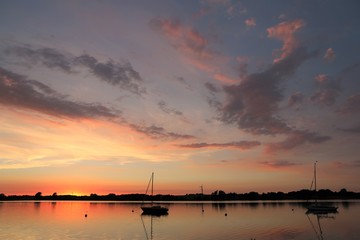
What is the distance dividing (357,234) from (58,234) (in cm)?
5320

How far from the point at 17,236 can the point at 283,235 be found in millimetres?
46555

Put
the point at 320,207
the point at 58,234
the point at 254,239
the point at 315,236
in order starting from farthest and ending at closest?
the point at 320,207
the point at 58,234
the point at 315,236
the point at 254,239

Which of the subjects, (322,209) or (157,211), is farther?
(322,209)

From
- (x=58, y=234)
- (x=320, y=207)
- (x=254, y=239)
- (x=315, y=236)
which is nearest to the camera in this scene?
(x=254, y=239)

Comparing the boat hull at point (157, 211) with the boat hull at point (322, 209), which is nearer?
the boat hull at point (157, 211)

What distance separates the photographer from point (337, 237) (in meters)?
58.2

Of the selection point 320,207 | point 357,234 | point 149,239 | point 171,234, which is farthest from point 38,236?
point 320,207

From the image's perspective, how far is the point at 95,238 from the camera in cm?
5906

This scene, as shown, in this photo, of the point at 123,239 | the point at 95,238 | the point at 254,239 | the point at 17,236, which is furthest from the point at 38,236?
the point at 254,239

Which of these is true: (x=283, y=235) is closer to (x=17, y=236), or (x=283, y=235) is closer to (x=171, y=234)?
(x=171, y=234)

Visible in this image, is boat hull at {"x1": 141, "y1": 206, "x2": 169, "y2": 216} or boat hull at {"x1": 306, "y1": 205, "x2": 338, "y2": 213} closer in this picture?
boat hull at {"x1": 141, "y1": 206, "x2": 169, "y2": 216}

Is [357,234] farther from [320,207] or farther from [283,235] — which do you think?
[320,207]

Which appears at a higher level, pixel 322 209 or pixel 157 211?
pixel 322 209

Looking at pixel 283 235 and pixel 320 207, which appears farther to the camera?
pixel 320 207
